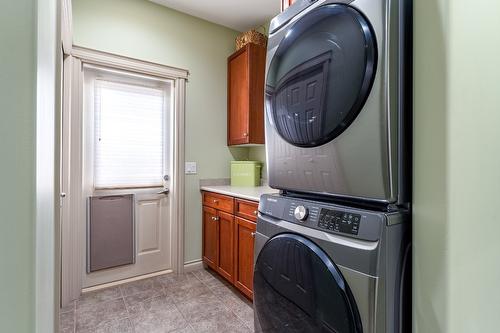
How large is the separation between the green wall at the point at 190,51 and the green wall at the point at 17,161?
213 cm

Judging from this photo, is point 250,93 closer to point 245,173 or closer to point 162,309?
point 245,173

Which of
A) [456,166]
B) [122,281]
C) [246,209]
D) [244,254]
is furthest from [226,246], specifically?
[456,166]

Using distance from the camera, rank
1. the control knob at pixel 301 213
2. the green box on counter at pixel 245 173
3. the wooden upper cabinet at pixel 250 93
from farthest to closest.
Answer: the green box on counter at pixel 245 173, the wooden upper cabinet at pixel 250 93, the control knob at pixel 301 213

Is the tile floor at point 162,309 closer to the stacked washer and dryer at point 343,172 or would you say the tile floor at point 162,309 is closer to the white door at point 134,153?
the white door at point 134,153

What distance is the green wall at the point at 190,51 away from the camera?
2.29 metres

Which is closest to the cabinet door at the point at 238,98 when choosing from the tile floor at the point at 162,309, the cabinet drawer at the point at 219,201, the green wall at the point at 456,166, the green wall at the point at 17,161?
the cabinet drawer at the point at 219,201

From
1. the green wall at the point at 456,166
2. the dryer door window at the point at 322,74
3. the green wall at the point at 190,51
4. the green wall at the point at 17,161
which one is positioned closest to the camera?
the green wall at the point at 17,161

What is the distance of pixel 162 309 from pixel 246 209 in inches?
40.5

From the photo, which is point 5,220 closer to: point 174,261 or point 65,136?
point 65,136

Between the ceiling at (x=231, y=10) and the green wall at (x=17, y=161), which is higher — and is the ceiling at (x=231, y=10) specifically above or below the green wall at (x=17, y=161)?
above

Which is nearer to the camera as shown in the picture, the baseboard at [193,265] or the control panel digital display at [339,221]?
the control panel digital display at [339,221]

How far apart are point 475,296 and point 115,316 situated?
2.19 meters

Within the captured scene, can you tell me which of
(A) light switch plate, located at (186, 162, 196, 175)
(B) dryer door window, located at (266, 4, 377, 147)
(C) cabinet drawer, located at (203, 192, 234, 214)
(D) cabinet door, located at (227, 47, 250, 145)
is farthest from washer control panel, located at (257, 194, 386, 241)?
(A) light switch plate, located at (186, 162, 196, 175)

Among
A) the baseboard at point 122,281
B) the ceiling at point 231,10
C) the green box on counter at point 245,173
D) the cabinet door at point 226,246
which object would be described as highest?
the ceiling at point 231,10
